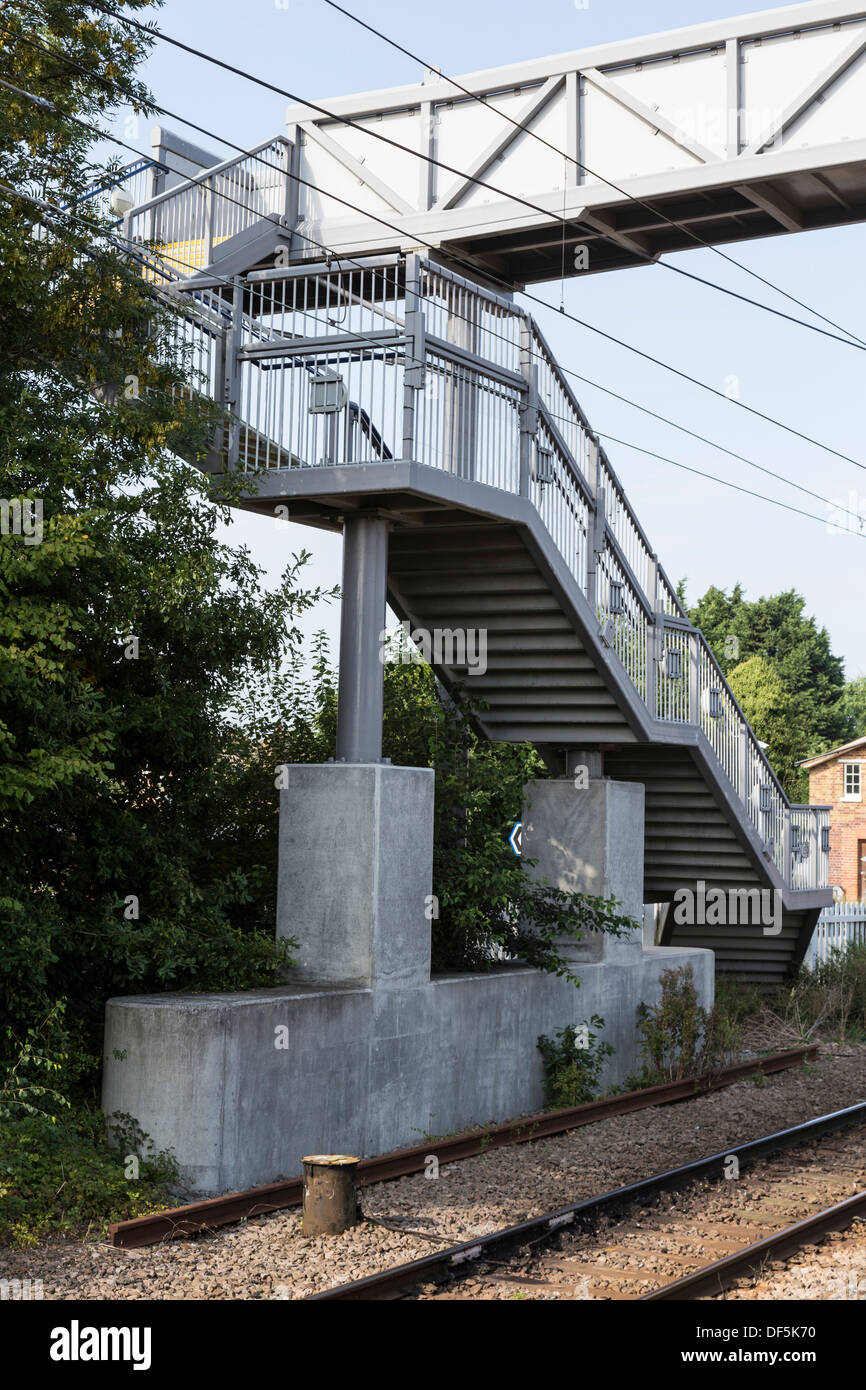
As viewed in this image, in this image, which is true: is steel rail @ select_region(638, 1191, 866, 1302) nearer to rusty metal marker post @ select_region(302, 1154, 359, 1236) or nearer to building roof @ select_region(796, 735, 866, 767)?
rusty metal marker post @ select_region(302, 1154, 359, 1236)

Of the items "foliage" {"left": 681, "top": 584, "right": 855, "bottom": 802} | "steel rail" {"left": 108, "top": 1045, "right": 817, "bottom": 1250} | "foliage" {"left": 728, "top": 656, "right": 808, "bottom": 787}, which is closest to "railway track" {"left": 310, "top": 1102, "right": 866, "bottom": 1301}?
"steel rail" {"left": 108, "top": 1045, "right": 817, "bottom": 1250}

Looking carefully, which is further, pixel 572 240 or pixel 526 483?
pixel 572 240

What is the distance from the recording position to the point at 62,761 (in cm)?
974

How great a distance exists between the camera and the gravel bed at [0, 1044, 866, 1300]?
8.14m

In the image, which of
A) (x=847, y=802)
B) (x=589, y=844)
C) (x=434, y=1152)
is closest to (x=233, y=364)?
(x=589, y=844)

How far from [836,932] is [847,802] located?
26666mm

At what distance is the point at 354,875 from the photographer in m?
12.4

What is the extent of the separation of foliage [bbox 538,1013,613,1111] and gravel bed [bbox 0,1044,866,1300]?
636 mm

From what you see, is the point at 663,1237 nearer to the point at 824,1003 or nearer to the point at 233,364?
the point at 233,364

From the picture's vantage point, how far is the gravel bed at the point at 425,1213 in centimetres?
814

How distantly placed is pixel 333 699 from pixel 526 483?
2.85 m
